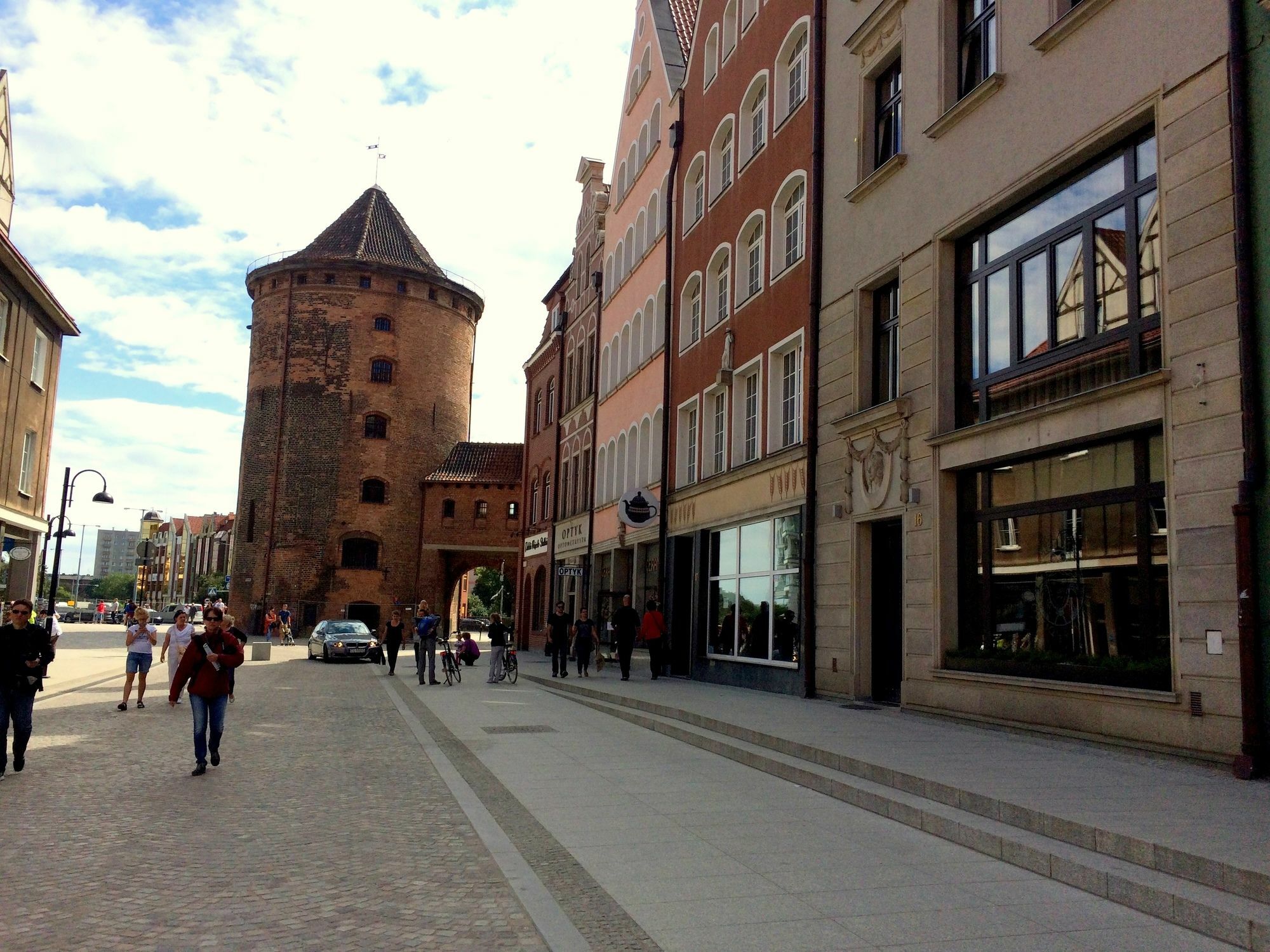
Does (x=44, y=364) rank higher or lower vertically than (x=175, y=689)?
higher

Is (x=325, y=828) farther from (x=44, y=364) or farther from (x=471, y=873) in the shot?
(x=44, y=364)

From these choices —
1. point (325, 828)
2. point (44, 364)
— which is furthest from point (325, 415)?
point (325, 828)

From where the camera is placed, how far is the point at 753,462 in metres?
20.5

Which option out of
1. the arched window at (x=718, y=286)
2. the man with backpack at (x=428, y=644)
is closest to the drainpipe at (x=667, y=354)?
the arched window at (x=718, y=286)

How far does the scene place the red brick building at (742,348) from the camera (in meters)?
19.3

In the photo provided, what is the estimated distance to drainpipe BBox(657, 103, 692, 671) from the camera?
26.1 m

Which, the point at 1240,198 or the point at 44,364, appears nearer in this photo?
the point at 1240,198

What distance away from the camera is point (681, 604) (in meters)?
25.1

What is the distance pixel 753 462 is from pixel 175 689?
11296mm

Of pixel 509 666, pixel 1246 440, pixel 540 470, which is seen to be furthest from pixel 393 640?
pixel 1246 440

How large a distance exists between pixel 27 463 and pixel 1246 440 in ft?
107

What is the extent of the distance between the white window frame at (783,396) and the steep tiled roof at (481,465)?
4078cm

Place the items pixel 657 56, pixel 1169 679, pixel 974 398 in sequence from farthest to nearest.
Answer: pixel 657 56
pixel 974 398
pixel 1169 679

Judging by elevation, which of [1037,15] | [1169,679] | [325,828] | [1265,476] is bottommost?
[325,828]
